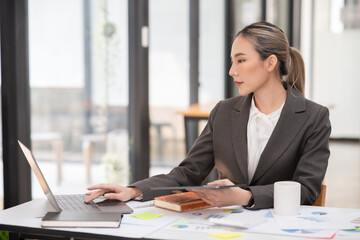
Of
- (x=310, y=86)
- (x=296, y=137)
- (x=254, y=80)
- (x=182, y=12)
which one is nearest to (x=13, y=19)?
(x=254, y=80)

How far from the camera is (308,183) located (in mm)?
2082

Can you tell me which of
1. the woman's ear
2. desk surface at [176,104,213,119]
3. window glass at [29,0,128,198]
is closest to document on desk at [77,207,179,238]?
the woman's ear

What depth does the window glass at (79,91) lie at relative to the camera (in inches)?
122

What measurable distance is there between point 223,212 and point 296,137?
1.65 feet

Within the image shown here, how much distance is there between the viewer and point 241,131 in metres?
2.30

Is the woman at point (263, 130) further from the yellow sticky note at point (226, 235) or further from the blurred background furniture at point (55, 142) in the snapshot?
the blurred background furniture at point (55, 142)

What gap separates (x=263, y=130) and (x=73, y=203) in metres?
0.82

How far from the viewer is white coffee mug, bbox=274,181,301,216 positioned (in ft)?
6.01

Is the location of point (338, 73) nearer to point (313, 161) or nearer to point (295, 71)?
point (295, 71)

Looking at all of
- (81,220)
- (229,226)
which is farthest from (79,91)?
(229,226)

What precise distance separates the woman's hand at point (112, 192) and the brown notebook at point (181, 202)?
125 millimetres

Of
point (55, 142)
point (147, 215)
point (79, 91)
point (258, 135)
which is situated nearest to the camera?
point (147, 215)

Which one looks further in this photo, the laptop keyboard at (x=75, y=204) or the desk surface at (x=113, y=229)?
the laptop keyboard at (x=75, y=204)

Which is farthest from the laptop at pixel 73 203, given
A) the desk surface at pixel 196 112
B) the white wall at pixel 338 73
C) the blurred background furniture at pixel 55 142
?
the white wall at pixel 338 73
